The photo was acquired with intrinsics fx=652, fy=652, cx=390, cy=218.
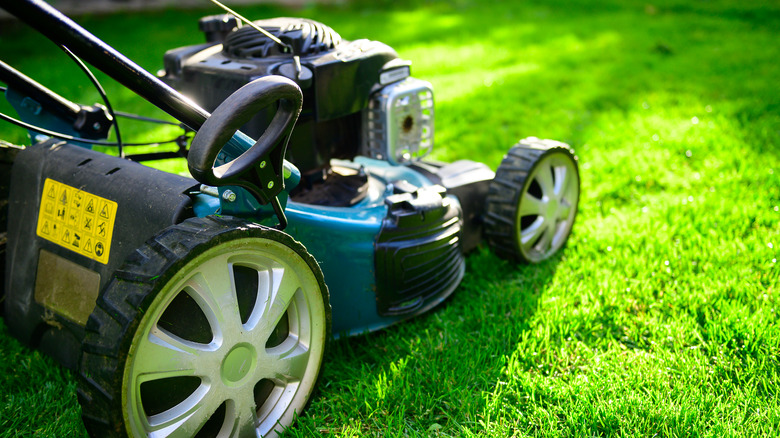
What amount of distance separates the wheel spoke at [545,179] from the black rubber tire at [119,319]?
1289 mm

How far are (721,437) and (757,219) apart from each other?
1290mm

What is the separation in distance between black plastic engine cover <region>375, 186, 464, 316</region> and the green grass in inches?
4.9

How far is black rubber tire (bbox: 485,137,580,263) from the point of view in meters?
2.11

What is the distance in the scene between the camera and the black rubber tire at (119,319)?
112cm

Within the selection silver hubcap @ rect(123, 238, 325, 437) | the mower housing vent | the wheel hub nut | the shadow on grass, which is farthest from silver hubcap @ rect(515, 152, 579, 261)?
the wheel hub nut

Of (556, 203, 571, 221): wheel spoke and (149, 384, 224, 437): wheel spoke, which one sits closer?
(149, 384, 224, 437): wheel spoke

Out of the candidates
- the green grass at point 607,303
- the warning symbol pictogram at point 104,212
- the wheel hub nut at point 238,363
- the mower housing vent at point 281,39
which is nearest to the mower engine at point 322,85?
the mower housing vent at point 281,39

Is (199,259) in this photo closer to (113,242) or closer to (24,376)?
(113,242)

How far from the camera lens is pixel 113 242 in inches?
57.9

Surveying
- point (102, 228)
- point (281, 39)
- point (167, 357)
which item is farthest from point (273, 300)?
point (281, 39)

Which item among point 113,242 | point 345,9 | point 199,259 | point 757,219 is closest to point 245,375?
point 199,259

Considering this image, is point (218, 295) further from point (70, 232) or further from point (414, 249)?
point (414, 249)

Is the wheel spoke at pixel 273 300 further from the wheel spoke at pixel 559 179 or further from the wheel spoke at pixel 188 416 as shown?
the wheel spoke at pixel 559 179

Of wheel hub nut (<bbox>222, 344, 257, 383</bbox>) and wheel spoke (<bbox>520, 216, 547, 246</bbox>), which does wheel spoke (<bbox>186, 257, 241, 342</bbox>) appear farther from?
wheel spoke (<bbox>520, 216, 547, 246</bbox>)
